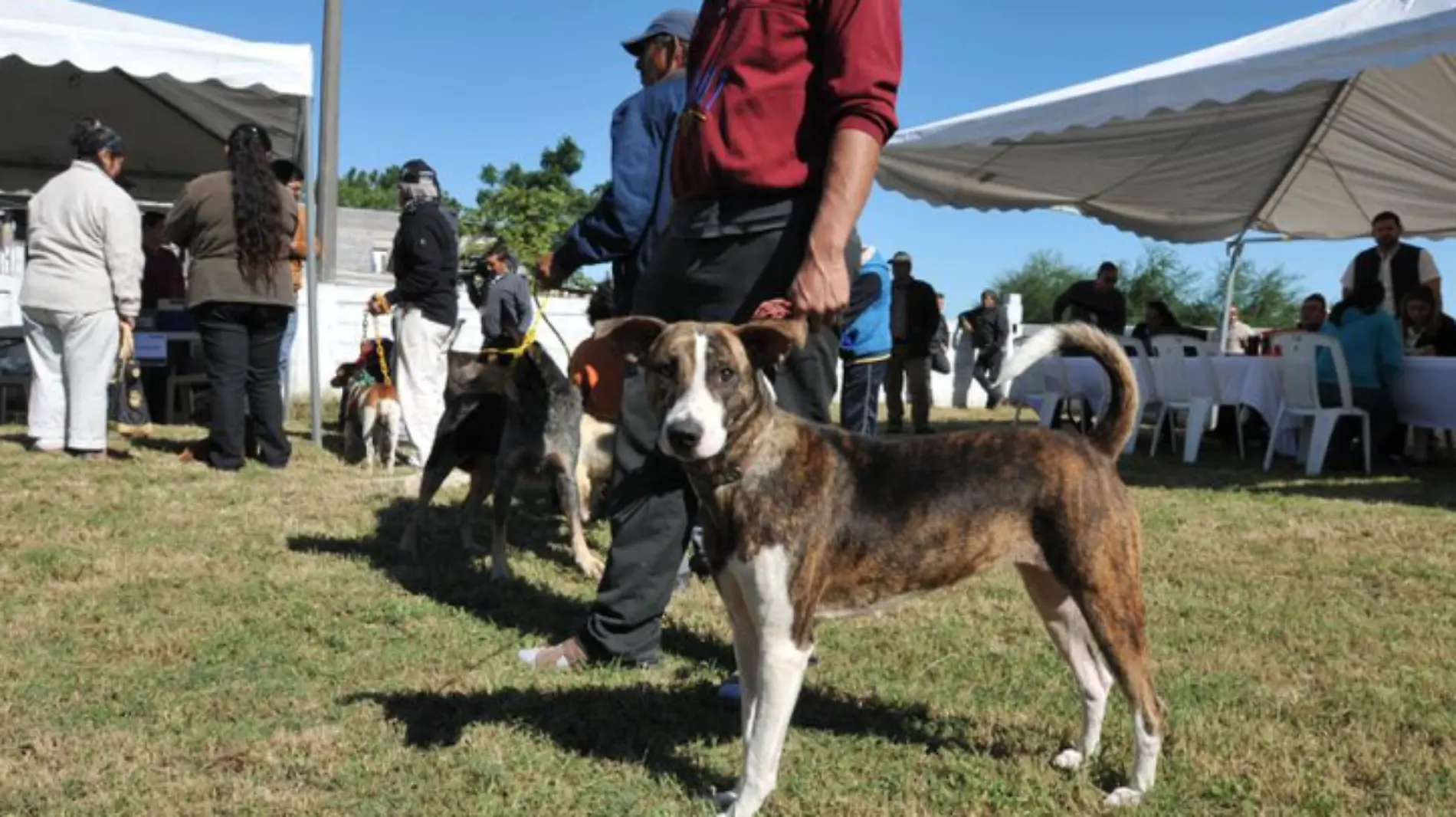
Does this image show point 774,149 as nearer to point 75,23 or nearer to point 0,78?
point 75,23

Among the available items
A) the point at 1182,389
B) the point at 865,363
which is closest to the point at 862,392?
the point at 865,363

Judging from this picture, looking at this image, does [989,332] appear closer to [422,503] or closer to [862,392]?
[862,392]

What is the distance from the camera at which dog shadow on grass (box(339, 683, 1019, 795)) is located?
3.25 meters

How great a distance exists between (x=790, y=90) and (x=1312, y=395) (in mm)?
8689

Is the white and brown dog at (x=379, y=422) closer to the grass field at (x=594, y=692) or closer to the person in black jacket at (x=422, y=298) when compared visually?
the person in black jacket at (x=422, y=298)

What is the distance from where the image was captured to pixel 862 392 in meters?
7.60

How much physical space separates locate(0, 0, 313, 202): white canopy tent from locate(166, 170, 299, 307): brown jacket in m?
→ 1.50

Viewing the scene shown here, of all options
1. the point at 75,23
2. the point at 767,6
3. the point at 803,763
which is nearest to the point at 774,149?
the point at 767,6

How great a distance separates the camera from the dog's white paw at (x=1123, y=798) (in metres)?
2.88

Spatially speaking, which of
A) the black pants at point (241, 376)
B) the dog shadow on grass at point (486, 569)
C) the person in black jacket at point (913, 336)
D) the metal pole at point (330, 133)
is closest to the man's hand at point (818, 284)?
the dog shadow on grass at point (486, 569)

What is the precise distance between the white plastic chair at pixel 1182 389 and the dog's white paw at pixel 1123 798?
8986mm

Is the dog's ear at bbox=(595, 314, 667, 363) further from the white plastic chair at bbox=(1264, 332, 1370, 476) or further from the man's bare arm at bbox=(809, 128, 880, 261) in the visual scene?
the white plastic chair at bbox=(1264, 332, 1370, 476)

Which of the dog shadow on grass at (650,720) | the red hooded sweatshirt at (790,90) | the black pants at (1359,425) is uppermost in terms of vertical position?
the red hooded sweatshirt at (790,90)

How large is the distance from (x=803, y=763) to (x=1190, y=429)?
9.33 m
